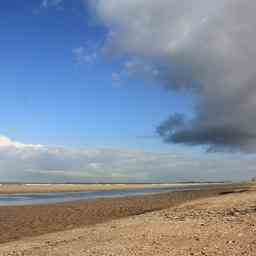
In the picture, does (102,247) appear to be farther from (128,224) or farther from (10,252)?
(128,224)

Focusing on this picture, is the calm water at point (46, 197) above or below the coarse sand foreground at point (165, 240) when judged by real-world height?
above

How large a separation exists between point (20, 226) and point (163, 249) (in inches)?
640

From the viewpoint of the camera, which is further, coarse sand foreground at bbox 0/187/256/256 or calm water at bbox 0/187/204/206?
calm water at bbox 0/187/204/206

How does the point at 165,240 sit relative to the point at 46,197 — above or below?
below

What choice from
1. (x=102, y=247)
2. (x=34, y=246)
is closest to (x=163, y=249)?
(x=102, y=247)

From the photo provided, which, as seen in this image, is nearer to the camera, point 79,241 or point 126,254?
point 126,254

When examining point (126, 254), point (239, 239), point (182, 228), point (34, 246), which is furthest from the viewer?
point (182, 228)

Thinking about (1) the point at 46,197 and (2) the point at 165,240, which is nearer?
(2) the point at 165,240

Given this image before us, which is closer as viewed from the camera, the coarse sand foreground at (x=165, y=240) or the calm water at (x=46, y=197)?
the coarse sand foreground at (x=165, y=240)

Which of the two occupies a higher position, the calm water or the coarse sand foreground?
the calm water

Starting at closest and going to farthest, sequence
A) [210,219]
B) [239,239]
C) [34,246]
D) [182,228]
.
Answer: [239,239]
[34,246]
[182,228]
[210,219]

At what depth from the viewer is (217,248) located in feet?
43.1

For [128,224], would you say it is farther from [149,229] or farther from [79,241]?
[79,241]

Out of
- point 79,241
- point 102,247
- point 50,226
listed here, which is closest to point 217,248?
point 102,247
